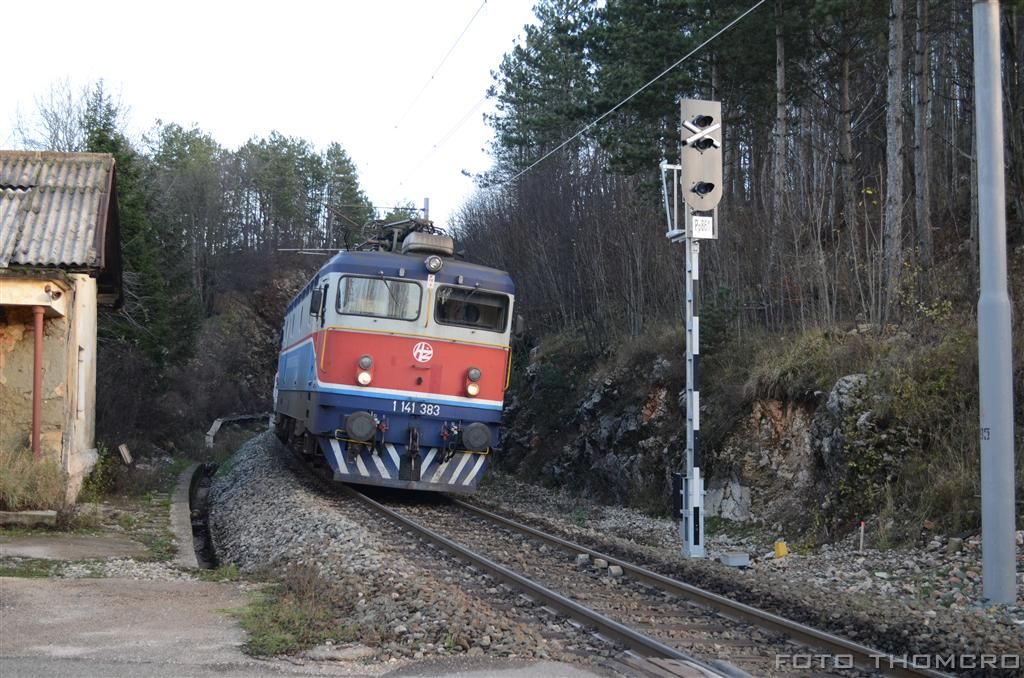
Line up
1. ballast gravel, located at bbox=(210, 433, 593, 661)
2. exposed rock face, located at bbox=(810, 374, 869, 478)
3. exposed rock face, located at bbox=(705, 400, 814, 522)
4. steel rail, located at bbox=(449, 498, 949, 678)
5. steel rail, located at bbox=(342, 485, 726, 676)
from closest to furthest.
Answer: steel rail, located at bbox=(449, 498, 949, 678) < steel rail, located at bbox=(342, 485, 726, 676) < ballast gravel, located at bbox=(210, 433, 593, 661) < exposed rock face, located at bbox=(810, 374, 869, 478) < exposed rock face, located at bbox=(705, 400, 814, 522)

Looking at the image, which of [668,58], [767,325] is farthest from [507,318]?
[668,58]

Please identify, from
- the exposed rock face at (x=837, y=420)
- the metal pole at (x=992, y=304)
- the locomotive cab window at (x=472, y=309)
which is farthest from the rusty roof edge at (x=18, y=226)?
the metal pole at (x=992, y=304)

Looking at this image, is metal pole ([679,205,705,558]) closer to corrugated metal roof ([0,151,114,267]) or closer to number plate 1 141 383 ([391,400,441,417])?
number plate 1 141 383 ([391,400,441,417])

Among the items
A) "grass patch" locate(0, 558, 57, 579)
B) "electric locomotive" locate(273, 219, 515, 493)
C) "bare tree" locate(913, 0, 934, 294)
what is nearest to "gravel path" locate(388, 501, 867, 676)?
"electric locomotive" locate(273, 219, 515, 493)

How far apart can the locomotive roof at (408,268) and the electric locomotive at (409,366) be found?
0.02 metres

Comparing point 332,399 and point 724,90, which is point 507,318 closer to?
point 332,399

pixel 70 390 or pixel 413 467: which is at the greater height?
pixel 70 390

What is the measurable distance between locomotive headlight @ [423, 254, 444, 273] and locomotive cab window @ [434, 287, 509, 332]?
1.06 ft

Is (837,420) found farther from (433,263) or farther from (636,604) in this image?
(433,263)

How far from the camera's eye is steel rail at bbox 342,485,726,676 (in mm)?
6218

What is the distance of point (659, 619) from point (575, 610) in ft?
2.28

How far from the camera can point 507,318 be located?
1497 centimetres

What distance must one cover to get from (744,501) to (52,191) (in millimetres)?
10659

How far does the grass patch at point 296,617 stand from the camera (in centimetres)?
612
